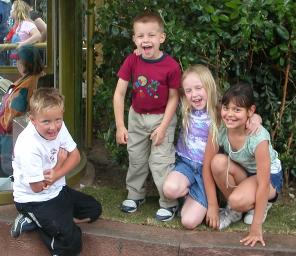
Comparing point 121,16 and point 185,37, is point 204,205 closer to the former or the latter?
point 185,37

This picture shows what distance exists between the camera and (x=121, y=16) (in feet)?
14.5

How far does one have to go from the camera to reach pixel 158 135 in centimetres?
392

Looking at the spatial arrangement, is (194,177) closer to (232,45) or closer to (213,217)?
(213,217)

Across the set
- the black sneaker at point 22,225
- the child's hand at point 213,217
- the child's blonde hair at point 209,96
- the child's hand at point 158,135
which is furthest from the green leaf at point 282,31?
the black sneaker at point 22,225

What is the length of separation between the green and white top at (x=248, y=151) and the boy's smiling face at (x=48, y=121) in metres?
1.07

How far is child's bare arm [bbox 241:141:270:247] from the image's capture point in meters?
3.64

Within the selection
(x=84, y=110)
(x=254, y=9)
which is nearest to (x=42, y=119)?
(x=254, y=9)

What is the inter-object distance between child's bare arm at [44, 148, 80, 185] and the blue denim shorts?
720mm

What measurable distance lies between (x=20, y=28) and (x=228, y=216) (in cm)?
187

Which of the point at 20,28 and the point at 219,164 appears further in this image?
the point at 20,28

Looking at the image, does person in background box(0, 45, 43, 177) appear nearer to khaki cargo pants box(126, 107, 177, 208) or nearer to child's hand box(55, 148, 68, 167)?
child's hand box(55, 148, 68, 167)

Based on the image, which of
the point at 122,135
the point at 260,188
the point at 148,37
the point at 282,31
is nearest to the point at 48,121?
the point at 122,135

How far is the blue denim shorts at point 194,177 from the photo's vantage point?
13.0 ft

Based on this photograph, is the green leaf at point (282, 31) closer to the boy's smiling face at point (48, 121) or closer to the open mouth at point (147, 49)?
the open mouth at point (147, 49)
